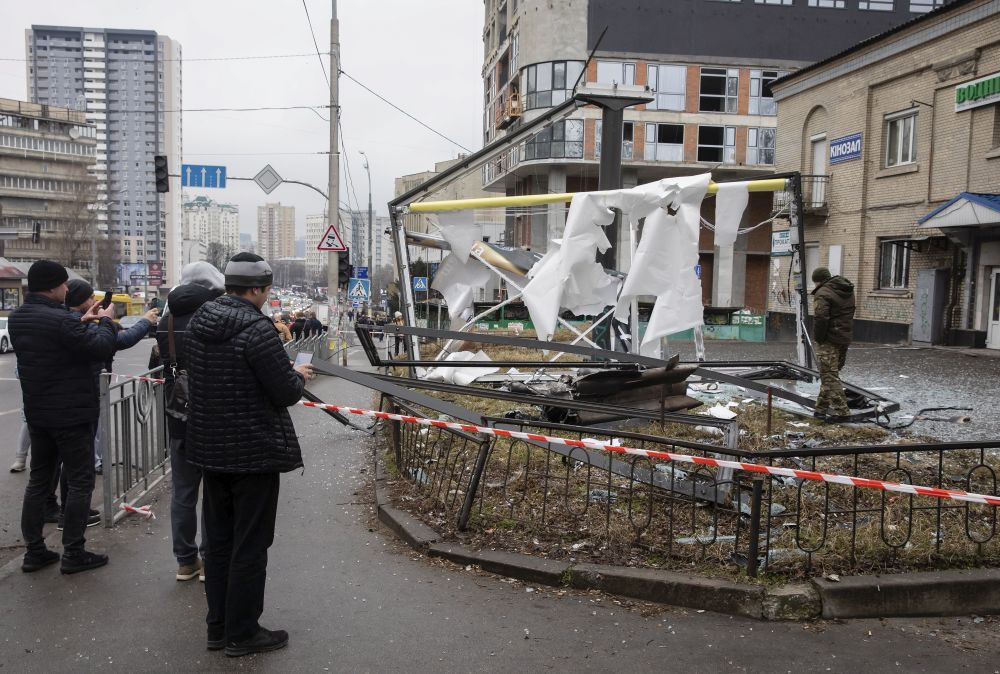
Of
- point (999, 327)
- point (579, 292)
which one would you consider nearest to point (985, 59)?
point (999, 327)

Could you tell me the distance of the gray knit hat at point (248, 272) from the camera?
3.75 m

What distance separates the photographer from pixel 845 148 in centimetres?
2544

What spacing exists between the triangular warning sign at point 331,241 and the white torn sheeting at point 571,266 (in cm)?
1211

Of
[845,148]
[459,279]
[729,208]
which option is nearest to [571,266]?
[729,208]

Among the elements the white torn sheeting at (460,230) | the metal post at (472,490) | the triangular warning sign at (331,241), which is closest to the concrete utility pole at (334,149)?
the triangular warning sign at (331,241)

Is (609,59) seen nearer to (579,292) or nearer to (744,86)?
(744,86)

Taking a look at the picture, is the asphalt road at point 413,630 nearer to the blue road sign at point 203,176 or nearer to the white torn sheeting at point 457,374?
the white torn sheeting at point 457,374

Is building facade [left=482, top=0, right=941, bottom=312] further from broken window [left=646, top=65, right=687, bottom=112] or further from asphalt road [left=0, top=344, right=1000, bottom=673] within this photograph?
asphalt road [left=0, top=344, right=1000, bottom=673]

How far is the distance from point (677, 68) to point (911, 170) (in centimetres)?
2227

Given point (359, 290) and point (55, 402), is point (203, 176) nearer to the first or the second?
point (359, 290)

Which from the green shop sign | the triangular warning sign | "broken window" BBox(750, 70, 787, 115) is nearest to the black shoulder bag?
the triangular warning sign

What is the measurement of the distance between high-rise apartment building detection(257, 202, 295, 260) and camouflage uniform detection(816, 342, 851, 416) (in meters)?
113

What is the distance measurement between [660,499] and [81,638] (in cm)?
375

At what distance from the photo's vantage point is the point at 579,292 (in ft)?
31.6
